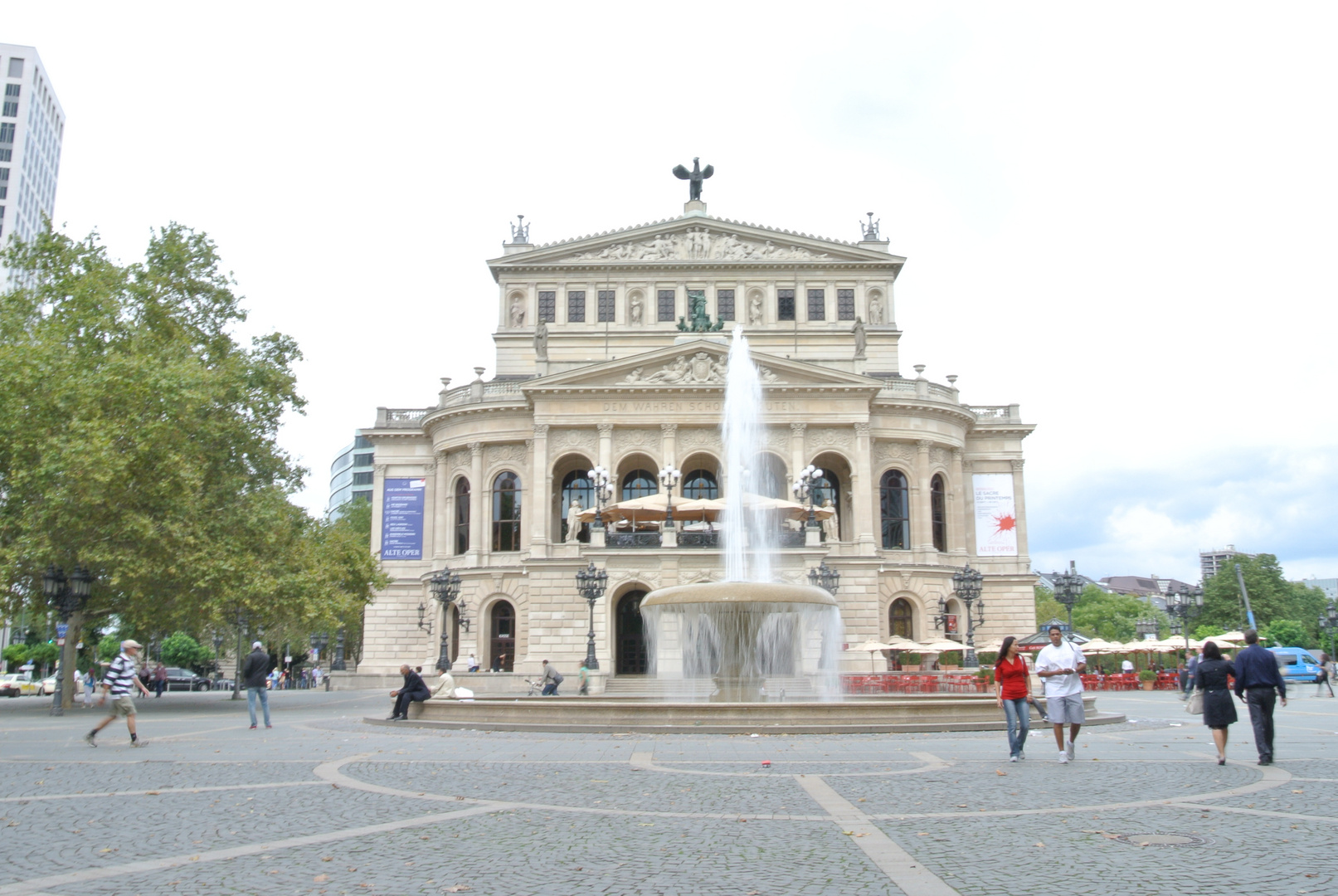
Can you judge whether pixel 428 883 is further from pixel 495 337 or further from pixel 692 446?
pixel 495 337

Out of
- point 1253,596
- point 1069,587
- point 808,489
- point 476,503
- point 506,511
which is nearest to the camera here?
point 1069,587

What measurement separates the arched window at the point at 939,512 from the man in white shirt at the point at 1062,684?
36.6m

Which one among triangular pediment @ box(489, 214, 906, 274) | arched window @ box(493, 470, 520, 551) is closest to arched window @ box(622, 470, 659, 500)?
arched window @ box(493, 470, 520, 551)

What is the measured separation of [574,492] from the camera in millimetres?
49500

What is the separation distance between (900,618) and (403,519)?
74.3ft

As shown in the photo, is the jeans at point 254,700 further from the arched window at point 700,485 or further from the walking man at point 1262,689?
the arched window at point 700,485

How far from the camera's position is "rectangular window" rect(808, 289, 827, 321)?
54125 mm

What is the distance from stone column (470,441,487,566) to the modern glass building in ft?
223

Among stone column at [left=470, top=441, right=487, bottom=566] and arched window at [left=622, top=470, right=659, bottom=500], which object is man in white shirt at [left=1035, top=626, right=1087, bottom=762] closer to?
stone column at [left=470, top=441, right=487, bottom=566]

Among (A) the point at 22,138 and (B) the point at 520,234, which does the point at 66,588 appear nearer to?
(B) the point at 520,234

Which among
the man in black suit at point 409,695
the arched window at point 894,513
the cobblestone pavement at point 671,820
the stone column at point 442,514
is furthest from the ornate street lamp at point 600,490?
the cobblestone pavement at point 671,820

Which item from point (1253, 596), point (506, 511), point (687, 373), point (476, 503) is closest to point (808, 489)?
point (687, 373)

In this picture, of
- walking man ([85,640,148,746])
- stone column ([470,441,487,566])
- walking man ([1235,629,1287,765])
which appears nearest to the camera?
walking man ([1235,629,1287,765])

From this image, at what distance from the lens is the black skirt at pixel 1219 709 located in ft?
41.9
